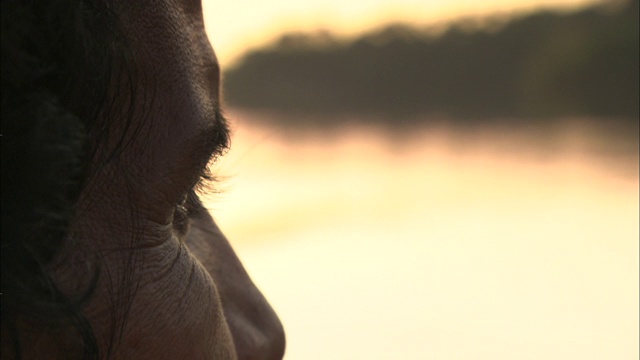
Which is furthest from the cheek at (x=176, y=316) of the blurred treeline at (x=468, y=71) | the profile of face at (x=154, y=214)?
the blurred treeline at (x=468, y=71)

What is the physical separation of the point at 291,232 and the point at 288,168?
4567 millimetres

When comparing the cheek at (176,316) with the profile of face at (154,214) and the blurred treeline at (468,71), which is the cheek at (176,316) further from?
the blurred treeline at (468,71)

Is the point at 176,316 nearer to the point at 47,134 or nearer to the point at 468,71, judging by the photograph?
→ the point at 47,134

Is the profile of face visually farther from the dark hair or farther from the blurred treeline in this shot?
the blurred treeline

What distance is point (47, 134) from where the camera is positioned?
0.89 m

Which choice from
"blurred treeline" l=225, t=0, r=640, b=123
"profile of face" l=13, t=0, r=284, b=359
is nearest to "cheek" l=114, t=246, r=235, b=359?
"profile of face" l=13, t=0, r=284, b=359

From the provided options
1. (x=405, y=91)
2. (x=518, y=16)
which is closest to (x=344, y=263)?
(x=518, y=16)

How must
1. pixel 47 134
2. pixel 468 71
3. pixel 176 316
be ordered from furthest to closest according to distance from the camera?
pixel 468 71 → pixel 176 316 → pixel 47 134

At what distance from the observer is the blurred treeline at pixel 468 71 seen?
703 inches

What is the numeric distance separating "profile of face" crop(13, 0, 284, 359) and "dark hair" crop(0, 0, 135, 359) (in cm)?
2

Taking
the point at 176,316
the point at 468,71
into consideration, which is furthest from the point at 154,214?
the point at 468,71

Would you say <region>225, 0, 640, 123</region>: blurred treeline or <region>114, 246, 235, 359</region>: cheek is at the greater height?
<region>225, 0, 640, 123</region>: blurred treeline

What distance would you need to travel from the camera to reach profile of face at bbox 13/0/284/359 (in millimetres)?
983

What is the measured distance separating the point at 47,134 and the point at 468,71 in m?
25.4
